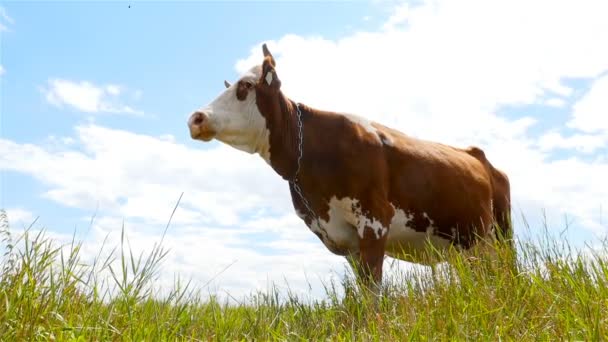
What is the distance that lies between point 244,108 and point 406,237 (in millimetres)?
2344

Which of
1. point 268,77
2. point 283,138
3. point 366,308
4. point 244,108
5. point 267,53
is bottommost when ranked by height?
point 366,308

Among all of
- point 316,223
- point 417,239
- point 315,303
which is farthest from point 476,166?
point 315,303

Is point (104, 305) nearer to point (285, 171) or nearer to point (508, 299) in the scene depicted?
point (508, 299)

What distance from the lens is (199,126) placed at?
7.29 metres

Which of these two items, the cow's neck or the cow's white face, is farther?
the cow's neck

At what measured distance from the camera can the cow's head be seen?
7508mm

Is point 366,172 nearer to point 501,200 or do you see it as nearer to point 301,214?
point 301,214

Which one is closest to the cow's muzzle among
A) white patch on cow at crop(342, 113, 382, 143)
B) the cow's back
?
white patch on cow at crop(342, 113, 382, 143)

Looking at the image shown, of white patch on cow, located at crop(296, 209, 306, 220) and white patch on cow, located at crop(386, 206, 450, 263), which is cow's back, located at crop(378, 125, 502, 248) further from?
white patch on cow, located at crop(296, 209, 306, 220)

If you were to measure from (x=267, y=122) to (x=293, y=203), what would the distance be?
985mm

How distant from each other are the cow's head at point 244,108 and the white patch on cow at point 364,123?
948 mm

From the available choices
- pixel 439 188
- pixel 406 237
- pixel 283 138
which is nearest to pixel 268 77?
pixel 283 138

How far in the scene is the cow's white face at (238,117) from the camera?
7.45 metres

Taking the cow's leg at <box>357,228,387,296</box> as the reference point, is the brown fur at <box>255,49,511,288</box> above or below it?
above
